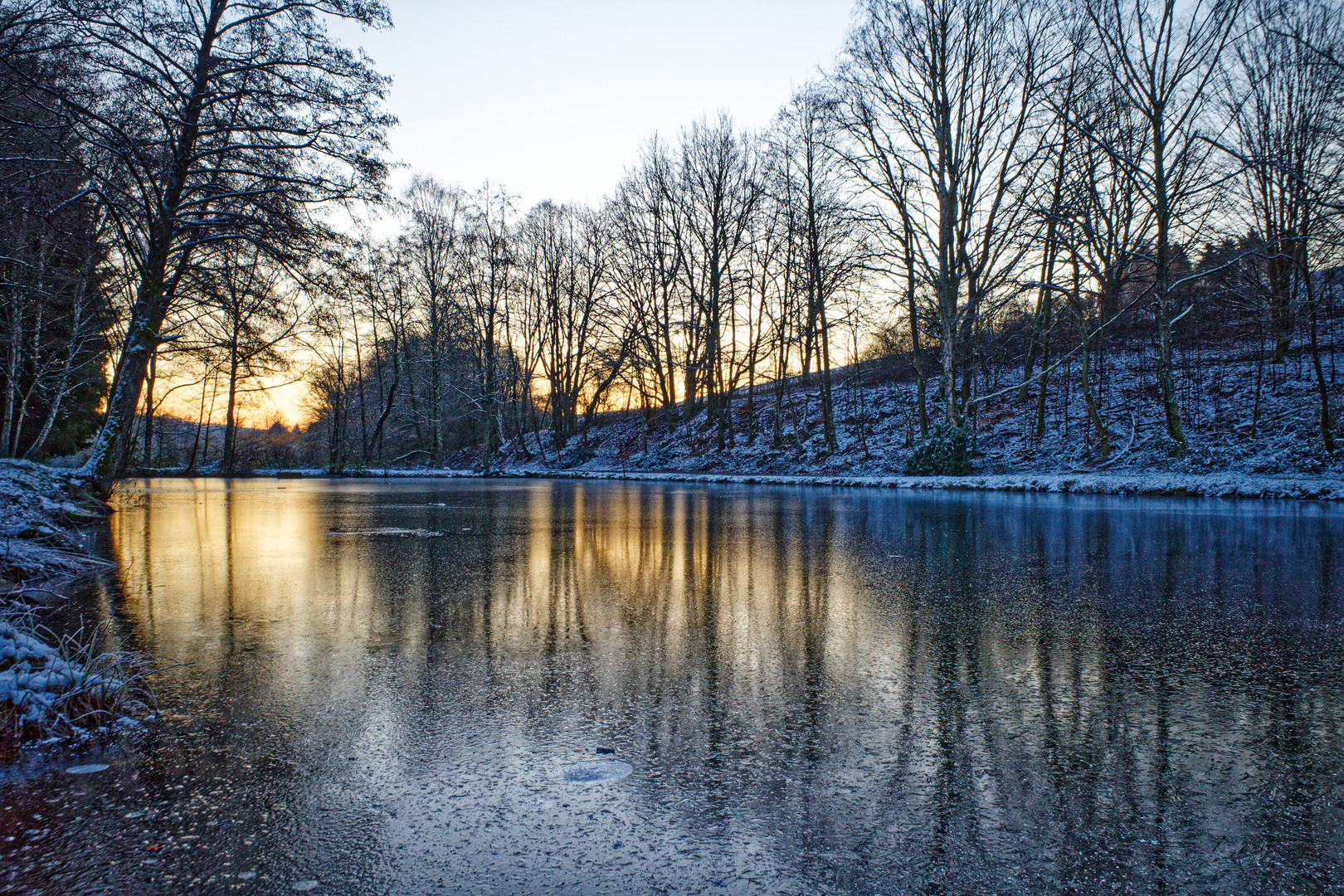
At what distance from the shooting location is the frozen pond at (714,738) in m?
2.04

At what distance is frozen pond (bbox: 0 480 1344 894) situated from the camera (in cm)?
204

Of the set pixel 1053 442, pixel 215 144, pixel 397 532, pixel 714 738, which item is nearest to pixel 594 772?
pixel 714 738

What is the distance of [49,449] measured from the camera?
24422mm

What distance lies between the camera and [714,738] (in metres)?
2.96

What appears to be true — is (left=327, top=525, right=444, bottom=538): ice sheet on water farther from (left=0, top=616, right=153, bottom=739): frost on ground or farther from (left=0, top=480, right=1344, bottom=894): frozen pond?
(left=0, top=616, right=153, bottom=739): frost on ground

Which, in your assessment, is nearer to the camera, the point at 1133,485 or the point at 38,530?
the point at 38,530

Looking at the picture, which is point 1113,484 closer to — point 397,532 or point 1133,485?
point 1133,485

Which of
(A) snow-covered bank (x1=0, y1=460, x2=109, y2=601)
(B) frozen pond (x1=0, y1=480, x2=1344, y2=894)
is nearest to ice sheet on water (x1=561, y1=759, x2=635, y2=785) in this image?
(B) frozen pond (x1=0, y1=480, x2=1344, y2=894)

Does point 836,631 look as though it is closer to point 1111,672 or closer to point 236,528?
point 1111,672

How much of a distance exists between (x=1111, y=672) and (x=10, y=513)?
33.3 feet

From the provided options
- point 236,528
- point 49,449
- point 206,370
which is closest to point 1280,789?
point 236,528

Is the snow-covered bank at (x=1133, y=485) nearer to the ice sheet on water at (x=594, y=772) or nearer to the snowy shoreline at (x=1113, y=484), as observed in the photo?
the snowy shoreline at (x=1113, y=484)

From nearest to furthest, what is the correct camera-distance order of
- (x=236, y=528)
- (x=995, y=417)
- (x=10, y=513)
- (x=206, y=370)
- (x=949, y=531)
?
(x=10, y=513)
(x=949, y=531)
(x=236, y=528)
(x=995, y=417)
(x=206, y=370)

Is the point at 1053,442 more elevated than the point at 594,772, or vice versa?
the point at 1053,442
